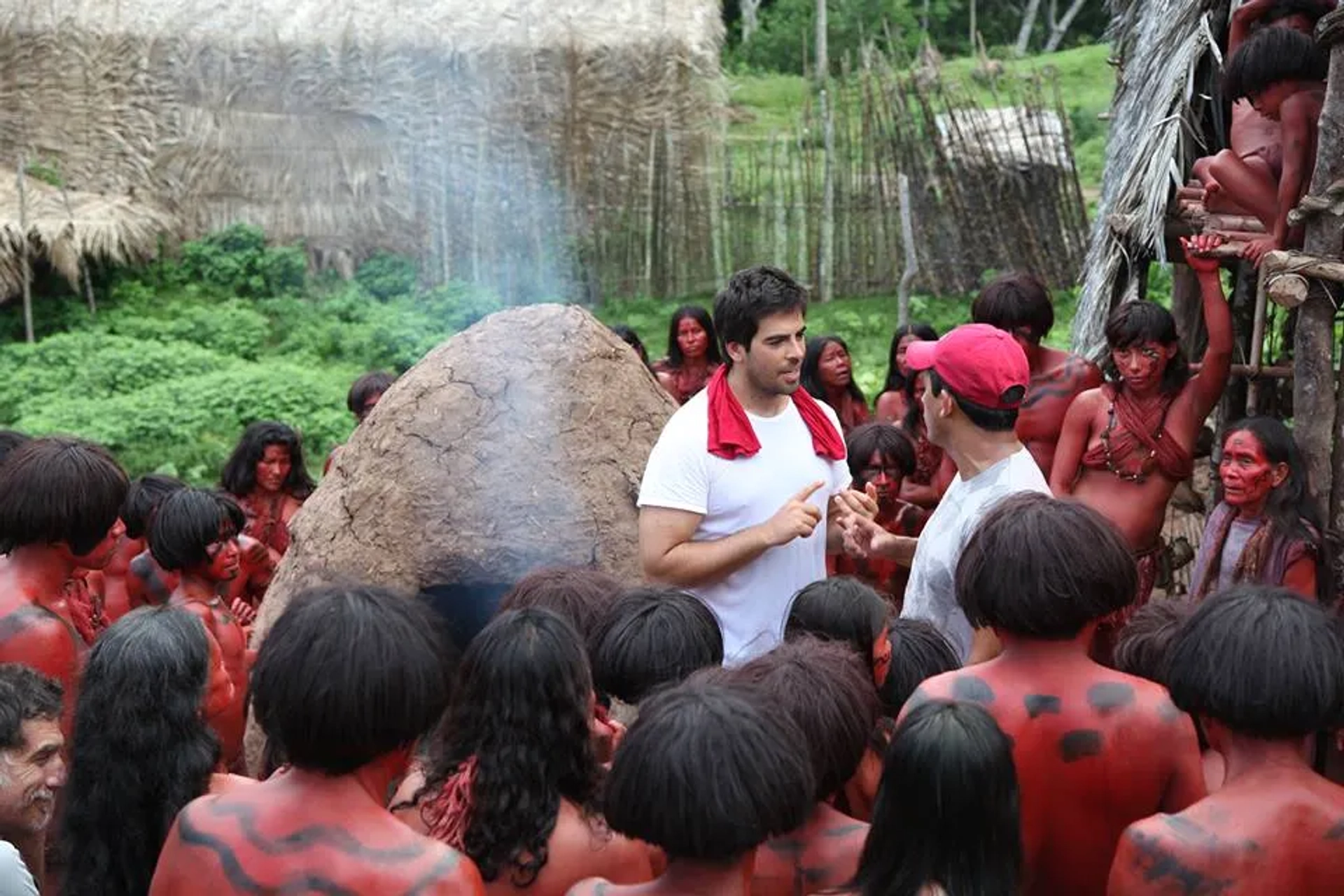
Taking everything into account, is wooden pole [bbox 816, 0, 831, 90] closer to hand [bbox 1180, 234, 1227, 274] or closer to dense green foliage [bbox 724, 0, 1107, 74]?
dense green foliage [bbox 724, 0, 1107, 74]

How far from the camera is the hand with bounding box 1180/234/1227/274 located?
211 inches

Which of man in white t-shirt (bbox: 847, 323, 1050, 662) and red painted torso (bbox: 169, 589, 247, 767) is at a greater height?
man in white t-shirt (bbox: 847, 323, 1050, 662)

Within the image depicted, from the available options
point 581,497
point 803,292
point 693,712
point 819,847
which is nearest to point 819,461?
point 803,292

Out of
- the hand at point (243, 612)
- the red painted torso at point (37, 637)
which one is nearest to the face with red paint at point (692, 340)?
the hand at point (243, 612)

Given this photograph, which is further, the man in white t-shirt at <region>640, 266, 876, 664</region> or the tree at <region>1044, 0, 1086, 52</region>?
the tree at <region>1044, 0, 1086, 52</region>

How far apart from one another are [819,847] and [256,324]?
1261 cm

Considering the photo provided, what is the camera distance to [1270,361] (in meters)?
7.04

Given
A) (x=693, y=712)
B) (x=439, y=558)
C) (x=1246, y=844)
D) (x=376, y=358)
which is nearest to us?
(x=693, y=712)

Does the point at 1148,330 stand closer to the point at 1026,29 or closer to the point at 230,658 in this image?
the point at 230,658

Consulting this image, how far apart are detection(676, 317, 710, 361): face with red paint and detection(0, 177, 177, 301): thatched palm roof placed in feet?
27.2

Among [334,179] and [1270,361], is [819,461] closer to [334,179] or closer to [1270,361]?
[1270,361]

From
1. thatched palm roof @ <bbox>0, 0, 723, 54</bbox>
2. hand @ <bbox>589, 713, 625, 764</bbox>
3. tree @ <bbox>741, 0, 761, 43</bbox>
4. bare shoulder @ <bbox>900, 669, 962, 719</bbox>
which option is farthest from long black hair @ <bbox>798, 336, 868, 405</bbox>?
tree @ <bbox>741, 0, 761, 43</bbox>

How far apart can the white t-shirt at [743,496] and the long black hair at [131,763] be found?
62.4 inches

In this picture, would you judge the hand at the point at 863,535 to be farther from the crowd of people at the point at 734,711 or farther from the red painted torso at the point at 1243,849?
the red painted torso at the point at 1243,849
